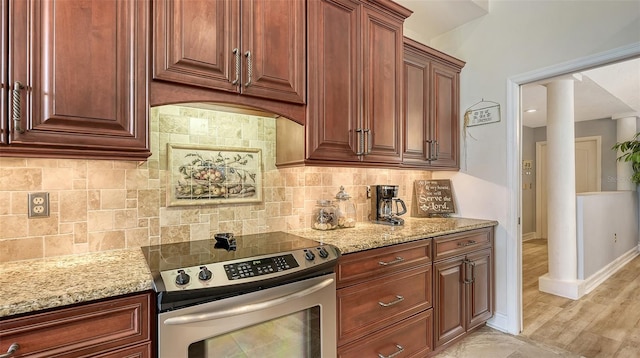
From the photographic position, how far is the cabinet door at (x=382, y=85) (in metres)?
2.10

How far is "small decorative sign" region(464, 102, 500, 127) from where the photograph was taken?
2.69 metres

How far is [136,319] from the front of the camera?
3.60 ft

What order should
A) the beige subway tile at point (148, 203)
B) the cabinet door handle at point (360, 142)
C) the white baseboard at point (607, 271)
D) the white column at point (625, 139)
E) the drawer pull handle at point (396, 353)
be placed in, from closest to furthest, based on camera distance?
the beige subway tile at point (148, 203), the drawer pull handle at point (396, 353), the cabinet door handle at point (360, 142), the white baseboard at point (607, 271), the white column at point (625, 139)

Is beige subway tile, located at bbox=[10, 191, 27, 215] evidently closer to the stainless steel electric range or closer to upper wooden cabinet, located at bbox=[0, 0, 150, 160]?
upper wooden cabinet, located at bbox=[0, 0, 150, 160]

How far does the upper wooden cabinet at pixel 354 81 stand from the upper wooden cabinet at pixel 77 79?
88 cm

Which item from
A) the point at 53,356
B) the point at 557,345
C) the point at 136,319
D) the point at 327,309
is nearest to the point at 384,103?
the point at 327,309

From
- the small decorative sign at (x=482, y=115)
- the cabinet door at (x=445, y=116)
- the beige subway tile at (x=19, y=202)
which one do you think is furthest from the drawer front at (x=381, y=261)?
the beige subway tile at (x=19, y=202)

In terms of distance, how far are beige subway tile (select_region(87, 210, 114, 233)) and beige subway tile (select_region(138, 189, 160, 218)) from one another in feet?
0.44

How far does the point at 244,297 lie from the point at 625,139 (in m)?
7.23

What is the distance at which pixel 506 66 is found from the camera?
2.64m

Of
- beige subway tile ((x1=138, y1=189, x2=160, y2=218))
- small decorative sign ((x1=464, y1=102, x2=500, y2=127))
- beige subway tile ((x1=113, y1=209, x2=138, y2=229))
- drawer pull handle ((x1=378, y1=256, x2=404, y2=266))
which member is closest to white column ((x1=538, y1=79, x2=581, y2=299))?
small decorative sign ((x1=464, y1=102, x2=500, y2=127))

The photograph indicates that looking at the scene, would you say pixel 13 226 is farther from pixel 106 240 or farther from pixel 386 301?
pixel 386 301

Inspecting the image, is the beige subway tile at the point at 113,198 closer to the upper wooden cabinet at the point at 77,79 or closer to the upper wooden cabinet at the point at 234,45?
the upper wooden cabinet at the point at 77,79

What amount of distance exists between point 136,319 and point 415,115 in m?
2.24
